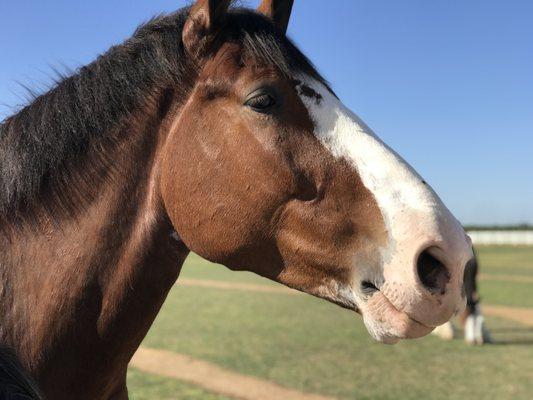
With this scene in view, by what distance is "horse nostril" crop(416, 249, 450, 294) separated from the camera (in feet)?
6.07

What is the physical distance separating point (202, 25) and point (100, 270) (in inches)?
43.9

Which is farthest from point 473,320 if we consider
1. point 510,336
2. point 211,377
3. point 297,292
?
point 297,292

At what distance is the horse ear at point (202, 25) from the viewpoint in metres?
2.27

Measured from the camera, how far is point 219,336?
41.1ft

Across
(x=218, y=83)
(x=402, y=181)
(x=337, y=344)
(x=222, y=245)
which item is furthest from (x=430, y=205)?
(x=337, y=344)

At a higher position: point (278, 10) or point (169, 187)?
point (278, 10)

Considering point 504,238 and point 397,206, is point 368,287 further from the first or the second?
point 504,238

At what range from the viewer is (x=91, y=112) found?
2.30 meters

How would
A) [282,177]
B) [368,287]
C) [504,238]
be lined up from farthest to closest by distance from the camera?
[504,238] < [282,177] < [368,287]

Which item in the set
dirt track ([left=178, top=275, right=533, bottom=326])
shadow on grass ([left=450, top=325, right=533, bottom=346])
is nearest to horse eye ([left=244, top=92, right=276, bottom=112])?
shadow on grass ([left=450, top=325, right=533, bottom=346])

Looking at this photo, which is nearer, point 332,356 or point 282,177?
point 282,177

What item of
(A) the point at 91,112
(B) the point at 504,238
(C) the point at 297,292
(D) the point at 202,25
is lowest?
(B) the point at 504,238

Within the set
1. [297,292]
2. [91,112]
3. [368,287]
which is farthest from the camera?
[297,292]

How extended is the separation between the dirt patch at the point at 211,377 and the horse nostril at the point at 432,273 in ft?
21.5
